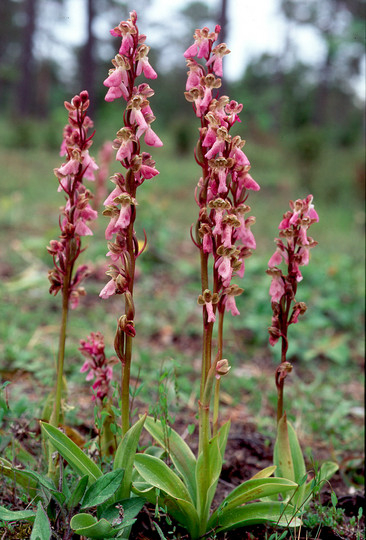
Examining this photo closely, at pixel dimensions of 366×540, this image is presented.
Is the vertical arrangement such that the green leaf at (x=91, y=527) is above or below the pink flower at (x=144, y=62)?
below

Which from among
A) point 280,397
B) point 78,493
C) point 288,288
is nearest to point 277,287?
point 288,288

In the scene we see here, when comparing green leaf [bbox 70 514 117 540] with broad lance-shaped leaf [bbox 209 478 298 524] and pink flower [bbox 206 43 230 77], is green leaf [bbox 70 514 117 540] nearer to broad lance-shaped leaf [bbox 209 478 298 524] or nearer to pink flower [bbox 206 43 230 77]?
broad lance-shaped leaf [bbox 209 478 298 524]

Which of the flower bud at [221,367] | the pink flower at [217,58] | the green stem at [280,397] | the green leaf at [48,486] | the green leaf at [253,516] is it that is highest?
the pink flower at [217,58]

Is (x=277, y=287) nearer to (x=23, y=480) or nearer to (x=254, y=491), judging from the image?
(x=254, y=491)

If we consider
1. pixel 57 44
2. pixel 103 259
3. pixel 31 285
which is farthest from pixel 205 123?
pixel 57 44

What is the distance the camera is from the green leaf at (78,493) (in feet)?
4.36

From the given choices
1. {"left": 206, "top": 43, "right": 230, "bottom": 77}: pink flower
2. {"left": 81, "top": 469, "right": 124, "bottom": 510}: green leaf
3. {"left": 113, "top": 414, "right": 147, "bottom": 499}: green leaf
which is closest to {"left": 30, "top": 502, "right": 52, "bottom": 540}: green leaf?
{"left": 81, "top": 469, "right": 124, "bottom": 510}: green leaf

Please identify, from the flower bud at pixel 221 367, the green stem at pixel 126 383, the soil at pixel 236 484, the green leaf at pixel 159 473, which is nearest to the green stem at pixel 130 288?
the green stem at pixel 126 383

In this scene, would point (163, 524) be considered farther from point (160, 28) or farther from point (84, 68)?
A: point (160, 28)

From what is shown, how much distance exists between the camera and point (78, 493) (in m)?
1.35

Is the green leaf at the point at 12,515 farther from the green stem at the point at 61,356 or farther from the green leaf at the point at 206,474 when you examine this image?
the green leaf at the point at 206,474

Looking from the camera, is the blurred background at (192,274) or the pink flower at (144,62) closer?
the pink flower at (144,62)

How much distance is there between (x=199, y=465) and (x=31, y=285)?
10.9 ft

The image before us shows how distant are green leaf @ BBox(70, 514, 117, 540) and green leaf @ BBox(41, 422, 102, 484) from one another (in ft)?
0.37
